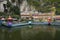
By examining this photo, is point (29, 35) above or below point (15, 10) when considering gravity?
below

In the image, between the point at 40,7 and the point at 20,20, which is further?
the point at 40,7

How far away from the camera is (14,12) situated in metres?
28.8

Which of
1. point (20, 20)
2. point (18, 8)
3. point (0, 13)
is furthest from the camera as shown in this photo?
point (18, 8)

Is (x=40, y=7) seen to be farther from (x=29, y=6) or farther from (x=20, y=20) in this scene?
(x=20, y=20)

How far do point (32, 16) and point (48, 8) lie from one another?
2860 millimetres

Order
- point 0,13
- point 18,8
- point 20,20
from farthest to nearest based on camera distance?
1. point 18,8
2. point 0,13
3. point 20,20

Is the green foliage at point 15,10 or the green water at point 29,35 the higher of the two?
the green foliage at point 15,10

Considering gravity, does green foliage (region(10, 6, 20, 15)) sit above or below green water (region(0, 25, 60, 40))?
above

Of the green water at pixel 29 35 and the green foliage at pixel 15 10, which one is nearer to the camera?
the green water at pixel 29 35

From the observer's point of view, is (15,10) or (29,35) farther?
(15,10)

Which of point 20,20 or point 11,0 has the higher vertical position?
point 11,0

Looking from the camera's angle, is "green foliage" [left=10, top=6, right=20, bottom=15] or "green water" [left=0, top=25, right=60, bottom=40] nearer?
"green water" [left=0, top=25, right=60, bottom=40]

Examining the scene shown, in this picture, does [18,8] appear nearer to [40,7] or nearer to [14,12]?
[14,12]

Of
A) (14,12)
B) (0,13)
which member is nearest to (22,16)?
(14,12)
